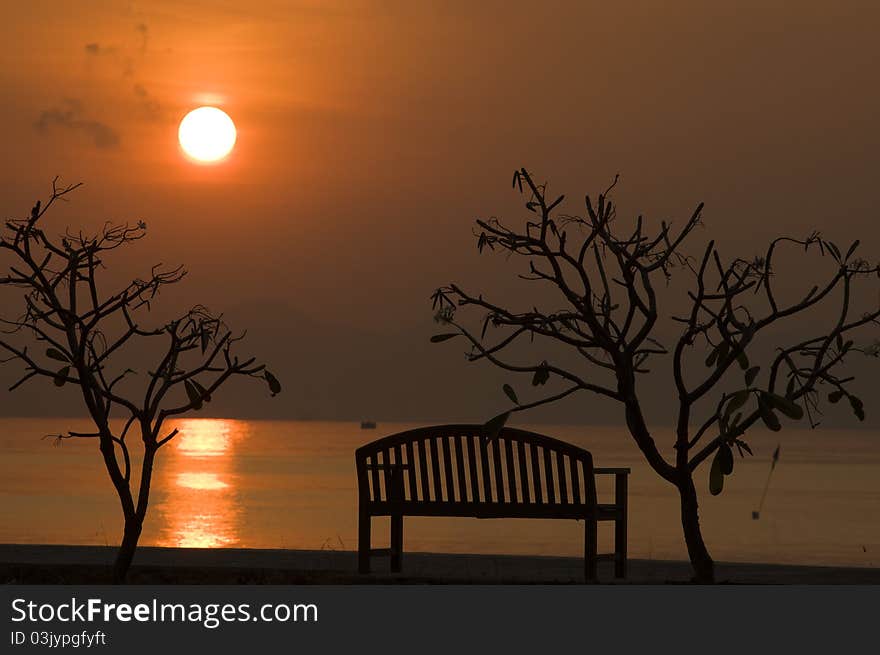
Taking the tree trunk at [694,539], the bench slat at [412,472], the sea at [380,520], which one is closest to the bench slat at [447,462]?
the bench slat at [412,472]

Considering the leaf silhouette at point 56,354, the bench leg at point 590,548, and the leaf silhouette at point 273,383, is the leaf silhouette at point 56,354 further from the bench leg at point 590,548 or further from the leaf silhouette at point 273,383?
the bench leg at point 590,548

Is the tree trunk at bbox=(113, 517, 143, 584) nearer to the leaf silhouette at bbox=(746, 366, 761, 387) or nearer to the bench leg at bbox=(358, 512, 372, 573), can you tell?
the bench leg at bbox=(358, 512, 372, 573)

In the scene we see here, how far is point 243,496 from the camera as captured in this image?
62656mm

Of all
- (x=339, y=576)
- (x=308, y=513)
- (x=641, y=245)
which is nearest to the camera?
(x=339, y=576)

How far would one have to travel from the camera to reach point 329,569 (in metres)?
12.8

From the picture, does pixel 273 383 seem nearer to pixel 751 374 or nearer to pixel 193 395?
pixel 193 395

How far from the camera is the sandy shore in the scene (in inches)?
444

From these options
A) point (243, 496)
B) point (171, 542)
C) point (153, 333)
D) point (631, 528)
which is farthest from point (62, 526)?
point (153, 333)

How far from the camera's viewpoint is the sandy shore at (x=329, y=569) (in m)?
11.3

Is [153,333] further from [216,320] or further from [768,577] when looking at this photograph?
[768,577]

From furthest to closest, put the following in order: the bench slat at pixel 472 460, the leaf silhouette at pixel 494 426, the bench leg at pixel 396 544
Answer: the bench leg at pixel 396 544, the bench slat at pixel 472 460, the leaf silhouette at pixel 494 426

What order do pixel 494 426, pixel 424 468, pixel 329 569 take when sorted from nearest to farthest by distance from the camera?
pixel 494 426 < pixel 424 468 < pixel 329 569

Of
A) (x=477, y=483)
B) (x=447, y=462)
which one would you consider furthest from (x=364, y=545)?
(x=477, y=483)

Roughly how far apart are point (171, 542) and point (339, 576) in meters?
26.3
